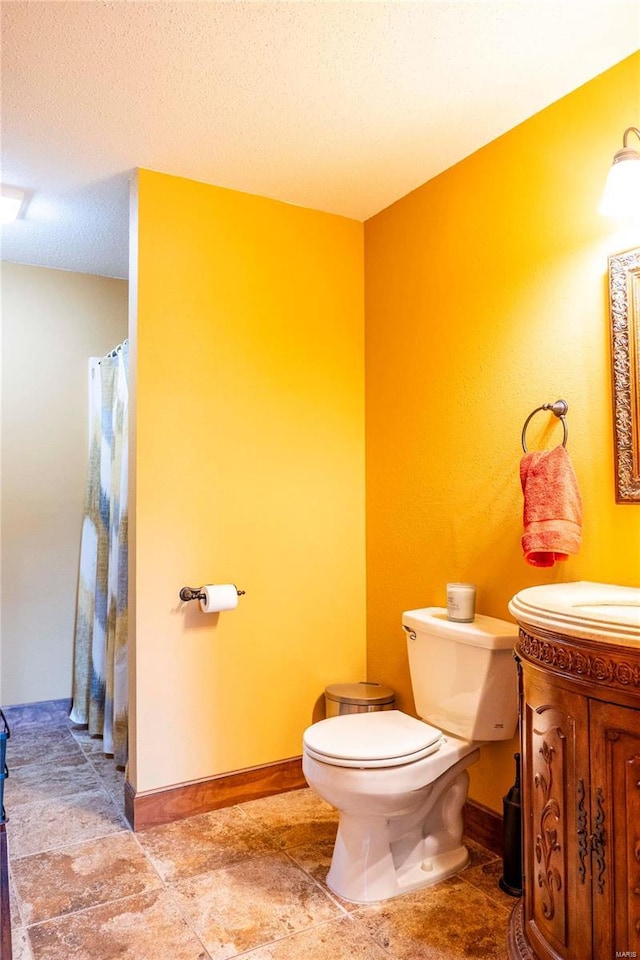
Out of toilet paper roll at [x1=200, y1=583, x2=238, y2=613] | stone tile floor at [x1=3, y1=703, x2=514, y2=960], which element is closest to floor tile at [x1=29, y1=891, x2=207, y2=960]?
stone tile floor at [x1=3, y1=703, x2=514, y2=960]

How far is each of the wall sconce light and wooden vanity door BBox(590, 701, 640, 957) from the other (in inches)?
47.5

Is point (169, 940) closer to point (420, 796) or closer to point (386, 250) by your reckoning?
point (420, 796)

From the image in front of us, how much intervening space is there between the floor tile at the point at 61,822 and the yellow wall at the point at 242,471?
0.21 meters

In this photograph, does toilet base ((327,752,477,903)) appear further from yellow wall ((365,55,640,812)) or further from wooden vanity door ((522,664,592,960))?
wooden vanity door ((522,664,592,960))

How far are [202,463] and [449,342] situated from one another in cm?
102

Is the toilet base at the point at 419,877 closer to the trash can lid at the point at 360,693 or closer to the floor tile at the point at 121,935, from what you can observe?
the floor tile at the point at 121,935

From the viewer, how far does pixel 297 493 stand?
2.78 metres

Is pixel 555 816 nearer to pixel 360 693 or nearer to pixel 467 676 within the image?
pixel 467 676

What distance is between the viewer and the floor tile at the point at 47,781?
2.57 m

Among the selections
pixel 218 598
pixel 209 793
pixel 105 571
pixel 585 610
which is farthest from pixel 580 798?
pixel 105 571

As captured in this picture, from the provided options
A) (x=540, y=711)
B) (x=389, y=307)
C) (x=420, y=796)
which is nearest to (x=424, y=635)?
(x=420, y=796)

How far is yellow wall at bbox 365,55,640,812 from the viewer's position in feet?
6.26

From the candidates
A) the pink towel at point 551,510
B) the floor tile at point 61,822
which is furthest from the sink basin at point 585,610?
the floor tile at point 61,822

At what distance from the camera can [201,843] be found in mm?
2260
